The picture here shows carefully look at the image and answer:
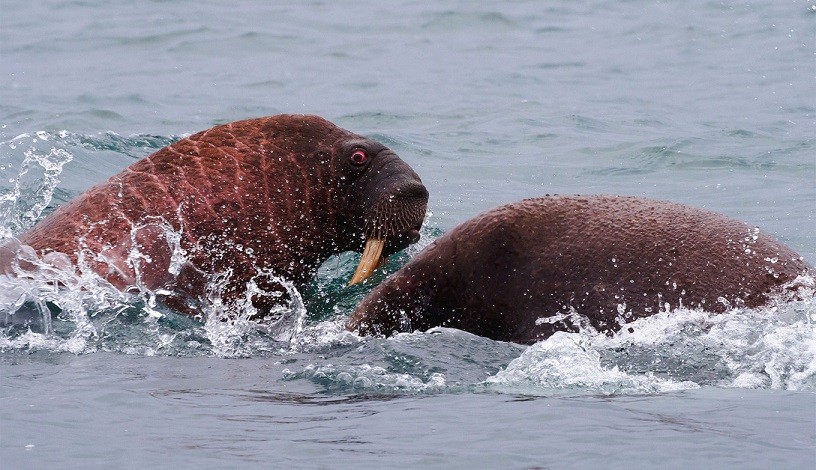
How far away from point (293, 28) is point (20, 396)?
787 inches

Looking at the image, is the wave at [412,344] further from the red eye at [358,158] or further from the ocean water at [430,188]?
the red eye at [358,158]

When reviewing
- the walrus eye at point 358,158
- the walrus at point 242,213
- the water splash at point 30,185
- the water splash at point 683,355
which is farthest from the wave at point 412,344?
the walrus eye at point 358,158

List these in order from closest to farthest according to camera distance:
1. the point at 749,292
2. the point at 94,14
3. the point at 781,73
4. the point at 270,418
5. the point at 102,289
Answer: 1. the point at 270,418
2. the point at 749,292
3. the point at 102,289
4. the point at 781,73
5. the point at 94,14

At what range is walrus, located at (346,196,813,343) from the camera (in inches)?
241

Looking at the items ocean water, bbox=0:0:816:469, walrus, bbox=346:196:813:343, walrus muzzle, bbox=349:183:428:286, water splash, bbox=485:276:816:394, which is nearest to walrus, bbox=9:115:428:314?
walrus muzzle, bbox=349:183:428:286

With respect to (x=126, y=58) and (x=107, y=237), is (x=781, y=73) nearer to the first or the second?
(x=126, y=58)

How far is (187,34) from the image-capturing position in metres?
24.0

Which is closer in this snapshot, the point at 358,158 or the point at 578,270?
the point at 578,270

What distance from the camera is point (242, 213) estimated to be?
7773 millimetres

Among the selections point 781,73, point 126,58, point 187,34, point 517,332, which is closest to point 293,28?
point 187,34

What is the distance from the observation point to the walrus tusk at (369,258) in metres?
8.16

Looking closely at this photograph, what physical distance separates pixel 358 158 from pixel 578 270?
2.38 metres

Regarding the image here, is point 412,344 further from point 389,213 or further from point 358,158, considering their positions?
point 358,158

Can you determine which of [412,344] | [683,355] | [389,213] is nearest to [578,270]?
[683,355]
